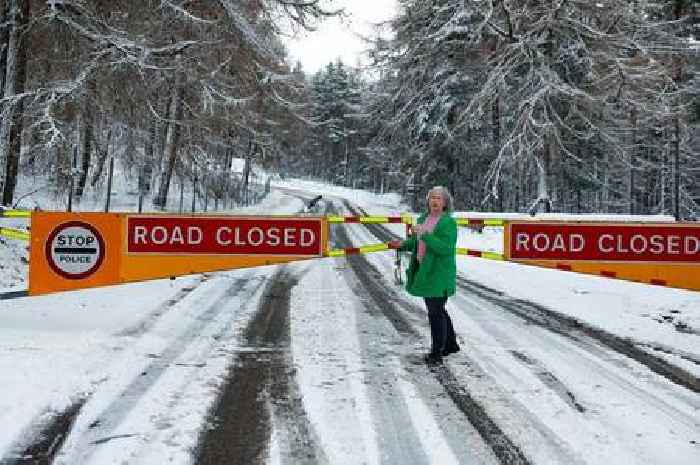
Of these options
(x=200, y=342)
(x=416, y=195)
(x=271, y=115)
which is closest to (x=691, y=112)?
(x=416, y=195)

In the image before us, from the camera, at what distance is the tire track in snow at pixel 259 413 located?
148 inches

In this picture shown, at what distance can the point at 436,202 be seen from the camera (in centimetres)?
586

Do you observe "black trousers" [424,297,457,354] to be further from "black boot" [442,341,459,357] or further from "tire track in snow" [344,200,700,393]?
"tire track in snow" [344,200,700,393]

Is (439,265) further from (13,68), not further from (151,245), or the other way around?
(13,68)

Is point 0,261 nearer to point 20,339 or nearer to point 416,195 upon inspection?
point 20,339

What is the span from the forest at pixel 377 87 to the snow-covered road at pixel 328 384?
15.1 feet

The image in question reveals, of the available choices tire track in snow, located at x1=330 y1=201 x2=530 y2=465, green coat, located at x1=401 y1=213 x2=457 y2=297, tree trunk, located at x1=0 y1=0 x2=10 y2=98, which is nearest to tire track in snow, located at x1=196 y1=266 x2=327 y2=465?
tire track in snow, located at x1=330 y1=201 x2=530 y2=465

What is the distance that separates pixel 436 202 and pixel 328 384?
1.93 m

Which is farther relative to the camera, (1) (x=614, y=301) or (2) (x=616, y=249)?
(1) (x=614, y=301)

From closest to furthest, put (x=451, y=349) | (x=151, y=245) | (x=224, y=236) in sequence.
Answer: (x=451, y=349)
(x=151, y=245)
(x=224, y=236)

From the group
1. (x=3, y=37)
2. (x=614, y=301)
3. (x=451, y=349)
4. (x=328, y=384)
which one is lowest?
(x=328, y=384)

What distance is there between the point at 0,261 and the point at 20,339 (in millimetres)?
4686

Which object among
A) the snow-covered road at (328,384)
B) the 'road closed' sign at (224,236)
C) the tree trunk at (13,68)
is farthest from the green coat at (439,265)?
the tree trunk at (13,68)

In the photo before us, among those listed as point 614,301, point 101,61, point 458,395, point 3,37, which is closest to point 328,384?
point 458,395
